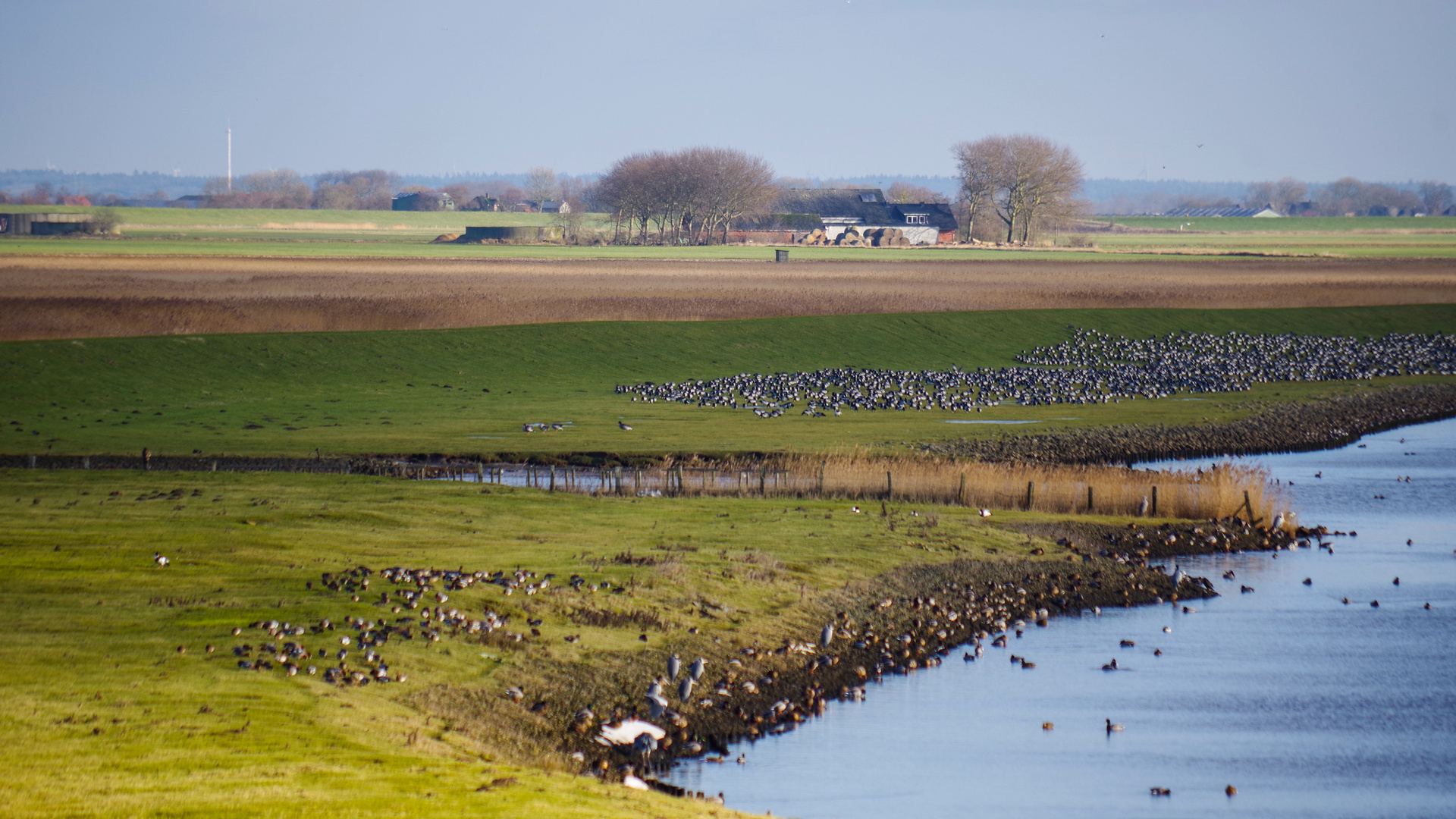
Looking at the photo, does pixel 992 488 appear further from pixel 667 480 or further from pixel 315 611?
pixel 315 611

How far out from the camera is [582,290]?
87.8 m

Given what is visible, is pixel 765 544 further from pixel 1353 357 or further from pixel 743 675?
pixel 1353 357

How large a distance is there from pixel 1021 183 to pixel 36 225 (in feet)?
433

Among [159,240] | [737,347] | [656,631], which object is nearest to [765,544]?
[656,631]

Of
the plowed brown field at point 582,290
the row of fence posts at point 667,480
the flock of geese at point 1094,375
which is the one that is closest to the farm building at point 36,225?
the plowed brown field at point 582,290

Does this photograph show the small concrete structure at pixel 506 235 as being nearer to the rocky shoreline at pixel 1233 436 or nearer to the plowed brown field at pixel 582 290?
the plowed brown field at pixel 582 290

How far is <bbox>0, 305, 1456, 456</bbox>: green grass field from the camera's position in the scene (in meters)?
42.1

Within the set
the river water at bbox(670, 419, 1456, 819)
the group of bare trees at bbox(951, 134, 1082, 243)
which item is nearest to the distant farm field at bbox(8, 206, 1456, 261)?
the group of bare trees at bbox(951, 134, 1082, 243)

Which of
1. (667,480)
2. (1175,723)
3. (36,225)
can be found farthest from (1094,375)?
(36,225)

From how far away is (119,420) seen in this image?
45.2m

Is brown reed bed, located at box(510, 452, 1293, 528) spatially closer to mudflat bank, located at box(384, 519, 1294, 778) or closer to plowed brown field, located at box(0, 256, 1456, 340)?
mudflat bank, located at box(384, 519, 1294, 778)

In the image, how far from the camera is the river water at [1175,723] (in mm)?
17219

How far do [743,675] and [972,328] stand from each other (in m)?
56.7

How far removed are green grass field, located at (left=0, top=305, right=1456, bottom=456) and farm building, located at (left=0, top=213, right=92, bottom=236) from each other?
12207 centimetres
